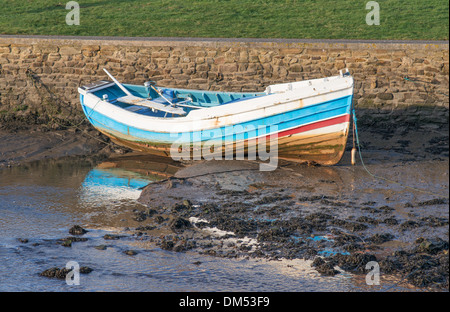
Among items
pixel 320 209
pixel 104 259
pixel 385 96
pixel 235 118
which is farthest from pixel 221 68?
pixel 104 259

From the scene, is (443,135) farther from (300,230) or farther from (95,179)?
(95,179)

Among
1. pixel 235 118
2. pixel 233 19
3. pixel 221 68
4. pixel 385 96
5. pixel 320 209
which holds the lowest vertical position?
pixel 320 209

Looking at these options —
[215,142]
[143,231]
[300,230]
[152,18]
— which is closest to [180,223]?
[143,231]

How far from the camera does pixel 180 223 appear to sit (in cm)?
827

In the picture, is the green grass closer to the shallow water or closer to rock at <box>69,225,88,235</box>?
the shallow water

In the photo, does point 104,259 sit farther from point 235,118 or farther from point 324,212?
point 235,118

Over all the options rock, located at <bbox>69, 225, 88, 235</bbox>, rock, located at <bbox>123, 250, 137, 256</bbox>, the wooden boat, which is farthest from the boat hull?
rock, located at <bbox>123, 250, 137, 256</bbox>

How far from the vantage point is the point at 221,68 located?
12.7m

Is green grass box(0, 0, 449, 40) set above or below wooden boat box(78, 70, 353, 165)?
above

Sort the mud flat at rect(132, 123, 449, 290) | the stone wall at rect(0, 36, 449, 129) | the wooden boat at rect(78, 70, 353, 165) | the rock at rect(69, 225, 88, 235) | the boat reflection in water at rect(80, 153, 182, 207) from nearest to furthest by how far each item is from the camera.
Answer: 1. the mud flat at rect(132, 123, 449, 290)
2. the rock at rect(69, 225, 88, 235)
3. the boat reflection in water at rect(80, 153, 182, 207)
4. the wooden boat at rect(78, 70, 353, 165)
5. the stone wall at rect(0, 36, 449, 129)

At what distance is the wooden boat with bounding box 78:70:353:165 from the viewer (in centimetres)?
1002

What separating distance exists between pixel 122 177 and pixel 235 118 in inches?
88.2

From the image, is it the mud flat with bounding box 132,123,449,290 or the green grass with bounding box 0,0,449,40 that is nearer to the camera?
the mud flat with bounding box 132,123,449,290

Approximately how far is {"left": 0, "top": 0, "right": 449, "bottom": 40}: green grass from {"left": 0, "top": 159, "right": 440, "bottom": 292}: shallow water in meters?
6.32
